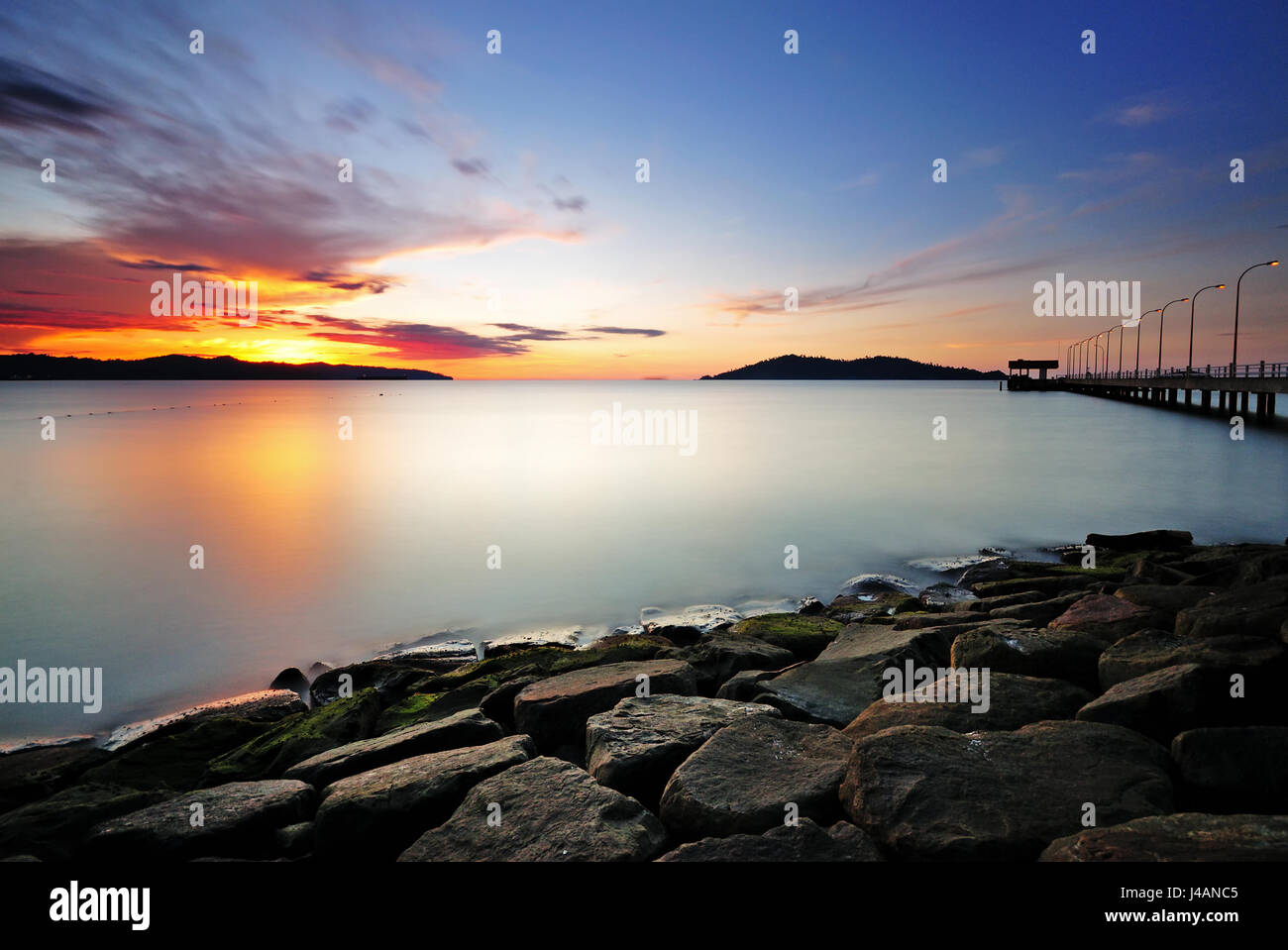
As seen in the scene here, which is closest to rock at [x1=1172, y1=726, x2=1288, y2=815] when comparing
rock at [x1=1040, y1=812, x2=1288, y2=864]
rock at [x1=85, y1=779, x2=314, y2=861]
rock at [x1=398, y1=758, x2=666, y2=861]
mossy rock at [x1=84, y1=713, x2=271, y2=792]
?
rock at [x1=1040, y1=812, x2=1288, y2=864]

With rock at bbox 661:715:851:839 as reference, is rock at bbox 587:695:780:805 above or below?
below

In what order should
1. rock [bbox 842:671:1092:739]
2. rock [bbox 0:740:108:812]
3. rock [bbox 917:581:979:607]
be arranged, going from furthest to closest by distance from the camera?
rock [bbox 917:581:979:607] < rock [bbox 0:740:108:812] < rock [bbox 842:671:1092:739]

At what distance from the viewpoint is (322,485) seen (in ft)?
96.8

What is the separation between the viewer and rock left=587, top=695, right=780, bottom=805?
500 centimetres

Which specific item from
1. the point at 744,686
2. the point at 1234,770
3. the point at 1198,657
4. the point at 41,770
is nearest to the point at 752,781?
the point at 744,686

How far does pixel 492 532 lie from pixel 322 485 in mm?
12734

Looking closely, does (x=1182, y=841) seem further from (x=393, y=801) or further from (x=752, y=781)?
(x=393, y=801)

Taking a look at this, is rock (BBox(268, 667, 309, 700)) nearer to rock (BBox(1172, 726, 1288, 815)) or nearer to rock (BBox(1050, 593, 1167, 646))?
rock (BBox(1050, 593, 1167, 646))

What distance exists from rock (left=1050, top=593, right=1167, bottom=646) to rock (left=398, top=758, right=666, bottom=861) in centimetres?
509

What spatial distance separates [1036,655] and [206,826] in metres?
6.78

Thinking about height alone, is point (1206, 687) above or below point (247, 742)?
above

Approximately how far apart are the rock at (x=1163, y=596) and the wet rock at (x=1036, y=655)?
1.80 meters
